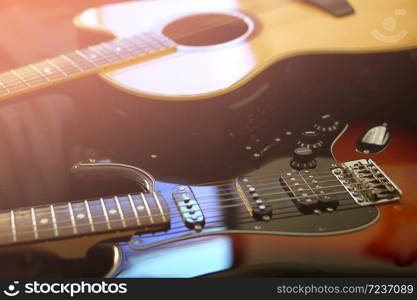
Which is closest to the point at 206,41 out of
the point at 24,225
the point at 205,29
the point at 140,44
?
the point at 205,29

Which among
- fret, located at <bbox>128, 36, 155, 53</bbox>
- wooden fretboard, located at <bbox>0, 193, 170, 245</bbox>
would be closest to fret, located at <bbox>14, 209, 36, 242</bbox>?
wooden fretboard, located at <bbox>0, 193, 170, 245</bbox>

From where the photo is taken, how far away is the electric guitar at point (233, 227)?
56cm

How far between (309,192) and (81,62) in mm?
373

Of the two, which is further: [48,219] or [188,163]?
[188,163]

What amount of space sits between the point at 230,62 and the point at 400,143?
0.26 meters

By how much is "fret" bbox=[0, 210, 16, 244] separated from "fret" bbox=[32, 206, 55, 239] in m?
0.02

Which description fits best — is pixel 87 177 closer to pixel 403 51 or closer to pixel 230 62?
pixel 230 62

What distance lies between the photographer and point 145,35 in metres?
0.84

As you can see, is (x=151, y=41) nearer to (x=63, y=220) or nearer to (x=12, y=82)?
(x=12, y=82)

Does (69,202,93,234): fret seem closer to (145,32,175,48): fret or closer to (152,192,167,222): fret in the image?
(152,192,167,222): fret

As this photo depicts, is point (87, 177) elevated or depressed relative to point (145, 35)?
depressed

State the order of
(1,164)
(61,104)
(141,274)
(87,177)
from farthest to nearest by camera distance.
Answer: (61,104), (1,164), (87,177), (141,274)

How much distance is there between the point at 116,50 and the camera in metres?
0.80

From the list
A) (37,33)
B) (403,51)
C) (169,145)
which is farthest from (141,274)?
(37,33)
